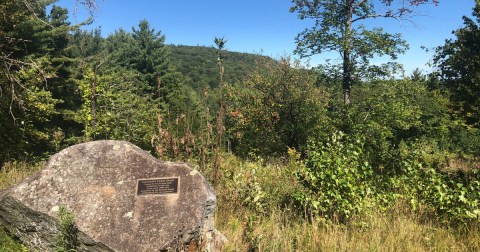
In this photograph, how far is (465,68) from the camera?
18109mm

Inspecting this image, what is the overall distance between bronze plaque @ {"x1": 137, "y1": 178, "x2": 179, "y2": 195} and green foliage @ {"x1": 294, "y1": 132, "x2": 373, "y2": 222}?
5.49 ft

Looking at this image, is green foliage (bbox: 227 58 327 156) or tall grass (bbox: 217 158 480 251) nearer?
tall grass (bbox: 217 158 480 251)

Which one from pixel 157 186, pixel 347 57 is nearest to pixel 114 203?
pixel 157 186

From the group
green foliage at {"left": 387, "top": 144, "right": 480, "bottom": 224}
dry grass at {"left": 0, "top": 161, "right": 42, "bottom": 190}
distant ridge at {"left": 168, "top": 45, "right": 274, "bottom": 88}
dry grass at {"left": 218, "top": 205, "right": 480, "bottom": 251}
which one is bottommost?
Result: dry grass at {"left": 218, "top": 205, "right": 480, "bottom": 251}

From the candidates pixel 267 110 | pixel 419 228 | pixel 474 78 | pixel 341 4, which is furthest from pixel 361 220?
pixel 474 78

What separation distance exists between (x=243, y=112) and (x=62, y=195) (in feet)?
37.3

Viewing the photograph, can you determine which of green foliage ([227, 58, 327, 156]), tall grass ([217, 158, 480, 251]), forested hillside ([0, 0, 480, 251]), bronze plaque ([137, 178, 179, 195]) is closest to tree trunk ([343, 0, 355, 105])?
forested hillside ([0, 0, 480, 251])

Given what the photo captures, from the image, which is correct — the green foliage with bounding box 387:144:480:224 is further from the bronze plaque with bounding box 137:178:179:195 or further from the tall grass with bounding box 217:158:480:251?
the bronze plaque with bounding box 137:178:179:195

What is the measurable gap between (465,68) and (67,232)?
20.5m

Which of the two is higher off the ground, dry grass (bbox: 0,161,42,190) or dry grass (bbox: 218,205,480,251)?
dry grass (bbox: 0,161,42,190)

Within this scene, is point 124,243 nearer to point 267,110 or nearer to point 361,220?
point 361,220

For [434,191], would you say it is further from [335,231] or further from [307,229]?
[307,229]

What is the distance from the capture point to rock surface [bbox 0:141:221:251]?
12.0 feet

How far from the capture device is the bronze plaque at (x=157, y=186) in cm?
399
